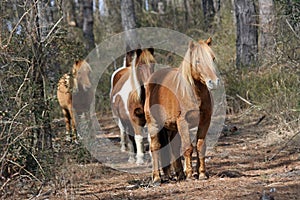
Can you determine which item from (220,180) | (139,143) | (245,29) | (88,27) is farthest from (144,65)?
(88,27)

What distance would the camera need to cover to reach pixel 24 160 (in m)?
5.88

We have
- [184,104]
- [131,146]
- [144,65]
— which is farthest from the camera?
[131,146]

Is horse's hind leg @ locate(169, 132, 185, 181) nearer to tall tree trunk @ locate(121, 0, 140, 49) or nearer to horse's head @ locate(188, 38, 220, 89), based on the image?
horse's head @ locate(188, 38, 220, 89)

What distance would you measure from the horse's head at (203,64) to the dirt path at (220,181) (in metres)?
1.11

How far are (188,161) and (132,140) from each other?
111 inches

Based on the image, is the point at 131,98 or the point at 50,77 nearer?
the point at 50,77

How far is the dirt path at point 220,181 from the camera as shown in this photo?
5859mm

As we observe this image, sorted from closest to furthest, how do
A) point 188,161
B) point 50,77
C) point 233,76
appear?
1. point 188,161
2. point 50,77
3. point 233,76

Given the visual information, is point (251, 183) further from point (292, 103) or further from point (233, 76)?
point (233, 76)

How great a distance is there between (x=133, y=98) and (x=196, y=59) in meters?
2.42

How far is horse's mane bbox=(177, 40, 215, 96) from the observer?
620 cm

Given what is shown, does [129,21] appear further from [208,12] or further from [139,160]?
[139,160]

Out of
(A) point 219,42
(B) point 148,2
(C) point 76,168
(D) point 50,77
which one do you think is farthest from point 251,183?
(B) point 148,2

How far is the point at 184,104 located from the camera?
638 cm
